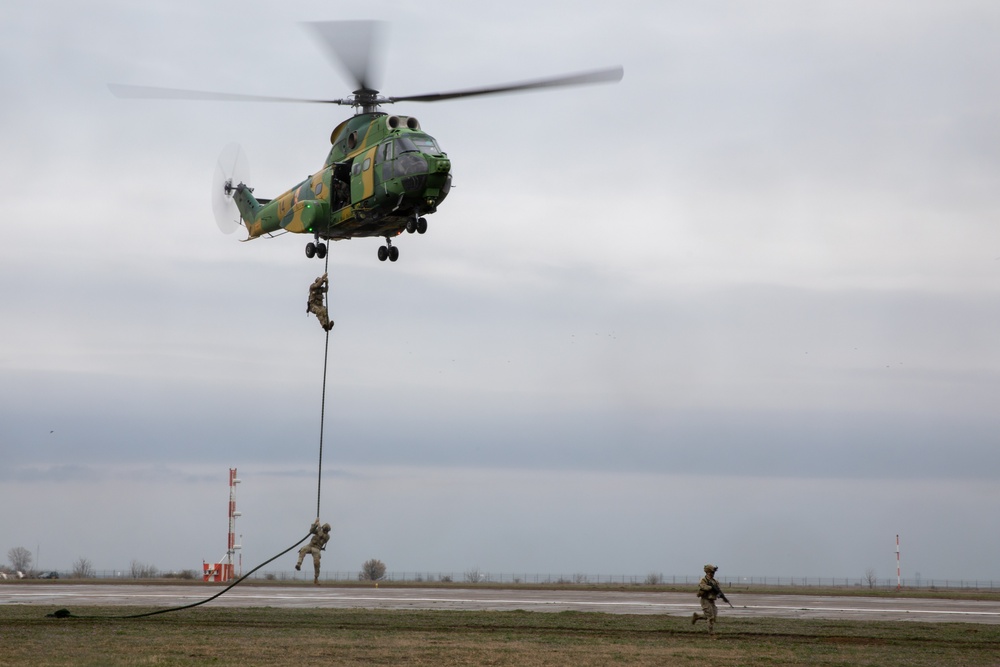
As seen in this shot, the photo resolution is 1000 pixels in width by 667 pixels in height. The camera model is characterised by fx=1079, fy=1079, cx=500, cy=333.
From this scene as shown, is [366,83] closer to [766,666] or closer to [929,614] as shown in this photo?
[766,666]

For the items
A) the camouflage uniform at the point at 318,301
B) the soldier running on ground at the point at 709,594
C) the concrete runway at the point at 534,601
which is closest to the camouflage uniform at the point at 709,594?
the soldier running on ground at the point at 709,594

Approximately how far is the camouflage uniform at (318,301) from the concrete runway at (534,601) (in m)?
11.5

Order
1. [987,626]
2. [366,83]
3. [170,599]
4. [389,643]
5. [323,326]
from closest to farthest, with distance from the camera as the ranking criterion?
1. [389,643]
2. [323,326]
3. [987,626]
4. [366,83]
5. [170,599]

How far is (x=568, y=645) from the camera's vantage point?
22.5 m

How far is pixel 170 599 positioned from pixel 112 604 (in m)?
2.89

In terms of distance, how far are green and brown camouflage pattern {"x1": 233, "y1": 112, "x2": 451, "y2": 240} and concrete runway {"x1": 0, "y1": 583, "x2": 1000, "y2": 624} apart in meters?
11.5

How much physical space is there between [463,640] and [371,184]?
1247 centimetres

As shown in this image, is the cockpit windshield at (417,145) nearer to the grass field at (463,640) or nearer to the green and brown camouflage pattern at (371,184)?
the green and brown camouflage pattern at (371,184)

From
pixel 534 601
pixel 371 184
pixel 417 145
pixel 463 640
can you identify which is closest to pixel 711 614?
pixel 463 640

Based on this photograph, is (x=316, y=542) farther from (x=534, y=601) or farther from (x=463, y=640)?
(x=534, y=601)

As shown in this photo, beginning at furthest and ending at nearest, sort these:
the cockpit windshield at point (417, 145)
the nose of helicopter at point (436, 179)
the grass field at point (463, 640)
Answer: the cockpit windshield at point (417, 145) → the nose of helicopter at point (436, 179) → the grass field at point (463, 640)

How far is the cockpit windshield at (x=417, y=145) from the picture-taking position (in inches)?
1113

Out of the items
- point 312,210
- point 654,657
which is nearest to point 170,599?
point 312,210

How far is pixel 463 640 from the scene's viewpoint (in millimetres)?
22984
